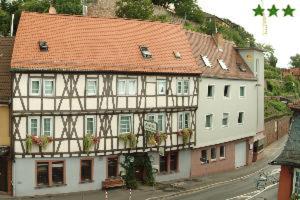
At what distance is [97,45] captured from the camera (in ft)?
104

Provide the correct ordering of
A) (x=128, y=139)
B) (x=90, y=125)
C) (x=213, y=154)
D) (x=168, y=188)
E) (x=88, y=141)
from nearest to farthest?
(x=88, y=141) < (x=90, y=125) < (x=128, y=139) < (x=168, y=188) < (x=213, y=154)

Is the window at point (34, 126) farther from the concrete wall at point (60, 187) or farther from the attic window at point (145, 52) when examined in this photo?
the attic window at point (145, 52)

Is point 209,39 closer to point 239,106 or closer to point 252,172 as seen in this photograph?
point 239,106

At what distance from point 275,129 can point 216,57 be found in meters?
20.5

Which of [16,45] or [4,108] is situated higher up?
[16,45]

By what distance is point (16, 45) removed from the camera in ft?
95.7

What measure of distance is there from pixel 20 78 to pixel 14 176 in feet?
18.1

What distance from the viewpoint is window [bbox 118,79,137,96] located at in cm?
3139

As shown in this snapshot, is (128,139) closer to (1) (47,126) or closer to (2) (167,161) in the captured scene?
(2) (167,161)

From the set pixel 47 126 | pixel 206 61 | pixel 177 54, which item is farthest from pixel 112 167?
pixel 206 61

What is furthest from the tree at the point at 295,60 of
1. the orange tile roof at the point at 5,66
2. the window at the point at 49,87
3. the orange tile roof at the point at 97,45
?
the window at the point at 49,87

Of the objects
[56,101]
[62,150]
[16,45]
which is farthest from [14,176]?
[16,45]

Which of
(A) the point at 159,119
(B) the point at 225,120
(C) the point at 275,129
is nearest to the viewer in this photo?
(A) the point at 159,119

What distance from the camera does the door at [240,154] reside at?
139 ft
